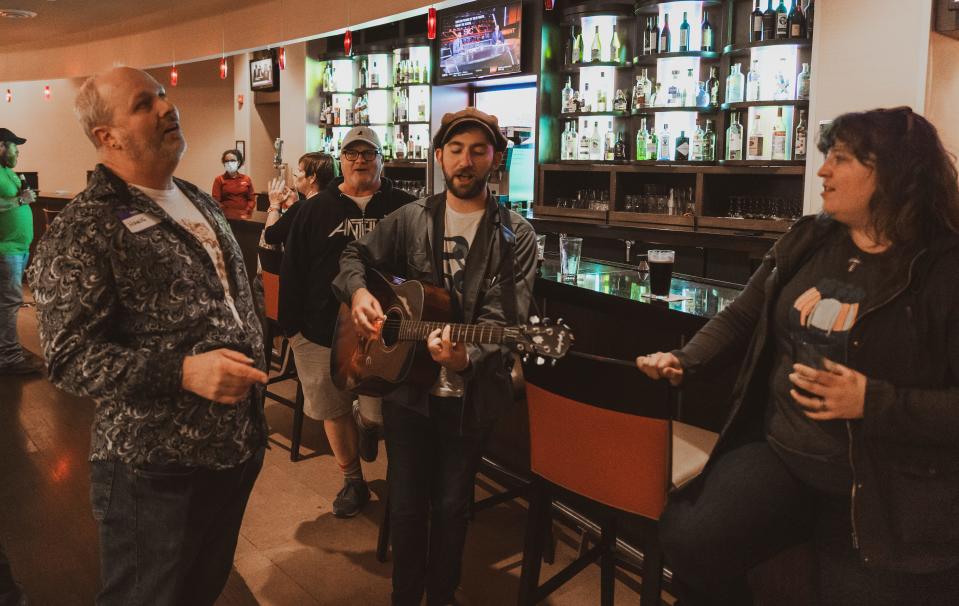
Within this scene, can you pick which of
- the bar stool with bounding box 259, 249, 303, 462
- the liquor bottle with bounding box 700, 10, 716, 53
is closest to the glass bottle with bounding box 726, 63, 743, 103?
the liquor bottle with bounding box 700, 10, 716, 53

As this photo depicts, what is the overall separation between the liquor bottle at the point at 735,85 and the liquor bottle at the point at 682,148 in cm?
42

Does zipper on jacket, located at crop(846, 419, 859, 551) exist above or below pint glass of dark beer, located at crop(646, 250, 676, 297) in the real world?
below

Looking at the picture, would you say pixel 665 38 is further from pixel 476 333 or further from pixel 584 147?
pixel 476 333

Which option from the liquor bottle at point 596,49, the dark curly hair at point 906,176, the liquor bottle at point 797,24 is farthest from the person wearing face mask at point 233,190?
the dark curly hair at point 906,176

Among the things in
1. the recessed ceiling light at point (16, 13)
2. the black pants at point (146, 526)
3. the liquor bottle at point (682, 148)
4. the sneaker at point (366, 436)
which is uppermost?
the recessed ceiling light at point (16, 13)

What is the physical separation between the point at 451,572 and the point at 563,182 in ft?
16.4

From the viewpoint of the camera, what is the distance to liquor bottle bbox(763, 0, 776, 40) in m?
5.25

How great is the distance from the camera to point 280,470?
3.86 meters

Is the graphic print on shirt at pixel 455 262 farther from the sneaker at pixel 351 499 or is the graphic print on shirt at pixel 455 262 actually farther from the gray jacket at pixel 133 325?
the sneaker at pixel 351 499

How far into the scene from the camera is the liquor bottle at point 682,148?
228 inches

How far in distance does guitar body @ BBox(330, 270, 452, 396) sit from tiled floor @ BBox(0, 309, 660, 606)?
802 mm

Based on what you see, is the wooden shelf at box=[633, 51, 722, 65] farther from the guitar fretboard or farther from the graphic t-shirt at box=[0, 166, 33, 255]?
the graphic t-shirt at box=[0, 166, 33, 255]

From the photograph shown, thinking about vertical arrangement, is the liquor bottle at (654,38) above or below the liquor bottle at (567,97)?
above

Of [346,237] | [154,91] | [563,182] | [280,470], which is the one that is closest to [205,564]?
[154,91]
